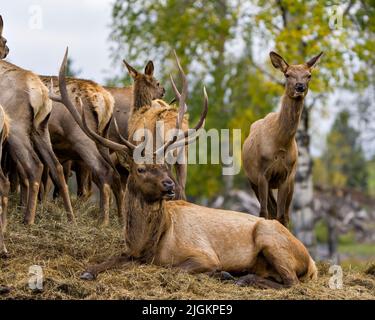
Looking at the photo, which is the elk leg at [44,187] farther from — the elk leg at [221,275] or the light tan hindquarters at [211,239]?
the elk leg at [221,275]

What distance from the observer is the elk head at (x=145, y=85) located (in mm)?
12258

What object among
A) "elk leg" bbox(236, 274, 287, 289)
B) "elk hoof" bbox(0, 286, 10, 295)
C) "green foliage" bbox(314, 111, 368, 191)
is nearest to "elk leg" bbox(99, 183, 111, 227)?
"elk leg" bbox(236, 274, 287, 289)

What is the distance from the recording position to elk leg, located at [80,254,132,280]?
28.9ft

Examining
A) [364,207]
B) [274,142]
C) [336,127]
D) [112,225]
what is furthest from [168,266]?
[336,127]

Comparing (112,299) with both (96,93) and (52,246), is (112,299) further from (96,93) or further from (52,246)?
(96,93)

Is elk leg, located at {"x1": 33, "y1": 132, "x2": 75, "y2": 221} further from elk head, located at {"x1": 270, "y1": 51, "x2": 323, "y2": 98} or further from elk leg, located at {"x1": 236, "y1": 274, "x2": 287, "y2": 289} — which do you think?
elk head, located at {"x1": 270, "y1": 51, "x2": 323, "y2": 98}

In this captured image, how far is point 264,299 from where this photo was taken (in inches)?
332

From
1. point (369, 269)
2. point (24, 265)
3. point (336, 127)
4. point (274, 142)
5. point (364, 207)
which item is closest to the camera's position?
point (24, 265)

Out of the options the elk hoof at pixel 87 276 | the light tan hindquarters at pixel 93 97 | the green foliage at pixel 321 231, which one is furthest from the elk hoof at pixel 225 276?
the green foliage at pixel 321 231

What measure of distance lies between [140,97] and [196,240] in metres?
3.29

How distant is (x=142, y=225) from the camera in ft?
30.7

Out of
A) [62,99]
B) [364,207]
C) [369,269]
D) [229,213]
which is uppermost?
[62,99]

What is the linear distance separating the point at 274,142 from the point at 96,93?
241cm

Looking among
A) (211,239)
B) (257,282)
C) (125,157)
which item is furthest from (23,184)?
(257,282)
